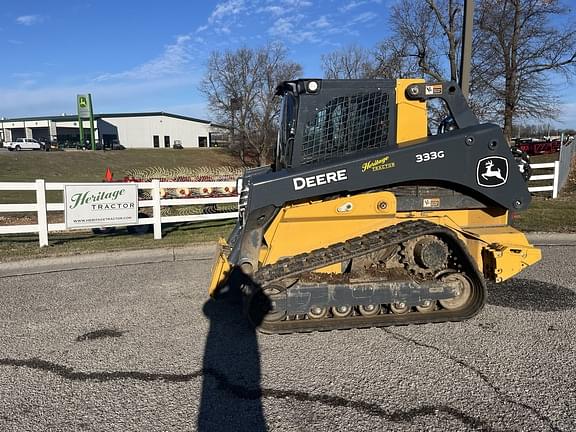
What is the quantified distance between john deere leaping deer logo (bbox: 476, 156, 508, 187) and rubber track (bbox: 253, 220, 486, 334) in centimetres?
69

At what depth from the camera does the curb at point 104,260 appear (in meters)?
7.22

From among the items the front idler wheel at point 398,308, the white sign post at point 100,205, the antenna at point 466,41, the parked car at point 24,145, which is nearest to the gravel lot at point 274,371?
the front idler wheel at point 398,308

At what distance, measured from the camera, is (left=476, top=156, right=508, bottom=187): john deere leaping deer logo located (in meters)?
4.52

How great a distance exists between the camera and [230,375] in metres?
3.57

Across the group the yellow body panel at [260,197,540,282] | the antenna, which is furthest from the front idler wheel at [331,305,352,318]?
the antenna

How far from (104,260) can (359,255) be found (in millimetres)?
5213

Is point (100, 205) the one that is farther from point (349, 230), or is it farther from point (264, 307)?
point (349, 230)

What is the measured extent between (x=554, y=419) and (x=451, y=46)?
26.2 meters

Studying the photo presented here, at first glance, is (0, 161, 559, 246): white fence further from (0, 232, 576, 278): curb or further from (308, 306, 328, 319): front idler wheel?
(308, 306, 328, 319): front idler wheel

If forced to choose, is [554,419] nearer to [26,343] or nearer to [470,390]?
[470,390]

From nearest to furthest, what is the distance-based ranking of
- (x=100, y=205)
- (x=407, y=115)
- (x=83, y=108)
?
(x=407, y=115) → (x=100, y=205) → (x=83, y=108)

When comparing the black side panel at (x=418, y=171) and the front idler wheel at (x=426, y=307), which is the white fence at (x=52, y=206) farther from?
the front idler wheel at (x=426, y=307)

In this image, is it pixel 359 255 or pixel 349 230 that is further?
pixel 349 230

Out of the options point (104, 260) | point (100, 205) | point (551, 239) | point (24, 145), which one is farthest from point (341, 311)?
point (24, 145)
